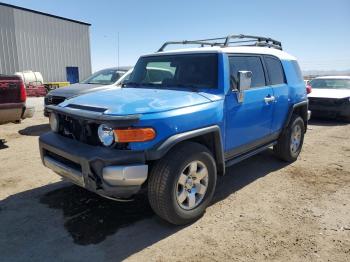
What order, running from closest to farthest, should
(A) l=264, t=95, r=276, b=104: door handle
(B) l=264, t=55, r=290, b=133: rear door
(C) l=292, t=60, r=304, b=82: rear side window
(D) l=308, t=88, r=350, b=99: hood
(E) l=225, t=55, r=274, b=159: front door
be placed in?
(E) l=225, t=55, r=274, b=159: front door → (A) l=264, t=95, r=276, b=104: door handle → (B) l=264, t=55, r=290, b=133: rear door → (C) l=292, t=60, r=304, b=82: rear side window → (D) l=308, t=88, r=350, b=99: hood

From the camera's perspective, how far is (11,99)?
6176 millimetres

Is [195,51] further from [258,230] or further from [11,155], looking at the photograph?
[11,155]

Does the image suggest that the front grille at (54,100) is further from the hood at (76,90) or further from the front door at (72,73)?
→ the front door at (72,73)

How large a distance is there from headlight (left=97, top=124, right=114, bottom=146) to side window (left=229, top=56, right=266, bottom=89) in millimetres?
1711

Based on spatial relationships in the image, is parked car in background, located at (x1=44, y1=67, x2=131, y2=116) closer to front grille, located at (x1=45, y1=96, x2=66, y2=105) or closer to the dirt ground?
front grille, located at (x1=45, y1=96, x2=66, y2=105)

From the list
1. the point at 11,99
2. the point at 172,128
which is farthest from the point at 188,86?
the point at 11,99

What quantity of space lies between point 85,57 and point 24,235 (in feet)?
75.2

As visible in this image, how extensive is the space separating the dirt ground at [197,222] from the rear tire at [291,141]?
34 cm

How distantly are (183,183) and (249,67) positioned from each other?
204 cm

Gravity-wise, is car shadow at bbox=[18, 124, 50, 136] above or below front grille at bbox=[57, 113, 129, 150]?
below

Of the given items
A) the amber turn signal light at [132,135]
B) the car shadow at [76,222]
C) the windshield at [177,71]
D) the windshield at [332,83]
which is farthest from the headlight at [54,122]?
the windshield at [332,83]

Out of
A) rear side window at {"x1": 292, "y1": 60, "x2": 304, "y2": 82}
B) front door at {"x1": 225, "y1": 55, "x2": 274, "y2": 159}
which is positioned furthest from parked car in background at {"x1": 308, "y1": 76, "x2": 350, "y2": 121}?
front door at {"x1": 225, "y1": 55, "x2": 274, "y2": 159}

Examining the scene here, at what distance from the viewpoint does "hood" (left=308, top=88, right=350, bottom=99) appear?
10.1 m

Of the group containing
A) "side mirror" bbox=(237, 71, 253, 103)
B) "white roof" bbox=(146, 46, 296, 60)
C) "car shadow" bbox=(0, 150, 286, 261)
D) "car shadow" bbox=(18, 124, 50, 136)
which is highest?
"white roof" bbox=(146, 46, 296, 60)
